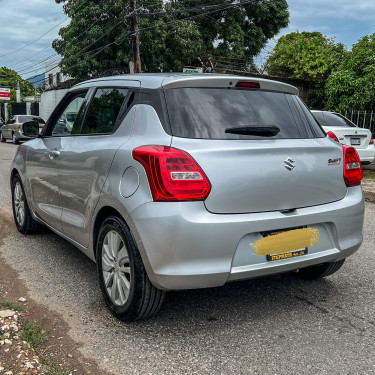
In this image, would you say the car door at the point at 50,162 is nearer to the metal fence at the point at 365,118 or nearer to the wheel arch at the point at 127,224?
the wheel arch at the point at 127,224

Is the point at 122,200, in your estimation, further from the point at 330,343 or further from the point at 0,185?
the point at 0,185

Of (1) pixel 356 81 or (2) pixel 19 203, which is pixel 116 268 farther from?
(1) pixel 356 81

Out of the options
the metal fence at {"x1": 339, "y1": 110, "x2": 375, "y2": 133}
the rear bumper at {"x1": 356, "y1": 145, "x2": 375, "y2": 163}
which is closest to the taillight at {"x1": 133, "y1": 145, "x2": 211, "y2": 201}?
the rear bumper at {"x1": 356, "y1": 145, "x2": 375, "y2": 163}

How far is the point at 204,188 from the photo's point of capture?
2.69 meters

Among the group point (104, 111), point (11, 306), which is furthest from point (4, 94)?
point (11, 306)

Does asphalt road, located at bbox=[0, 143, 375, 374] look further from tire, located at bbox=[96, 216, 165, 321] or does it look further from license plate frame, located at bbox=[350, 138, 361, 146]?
license plate frame, located at bbox=[350, 138, 361, 146]

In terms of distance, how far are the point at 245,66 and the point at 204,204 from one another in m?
30.0

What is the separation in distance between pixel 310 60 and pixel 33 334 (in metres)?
24.6

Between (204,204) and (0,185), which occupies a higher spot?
(204,204)

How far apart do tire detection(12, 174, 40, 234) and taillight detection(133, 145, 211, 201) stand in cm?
294

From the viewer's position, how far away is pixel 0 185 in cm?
964

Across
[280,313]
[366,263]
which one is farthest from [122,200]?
[366,263]

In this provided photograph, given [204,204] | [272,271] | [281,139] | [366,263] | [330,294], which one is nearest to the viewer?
A: [204,204]

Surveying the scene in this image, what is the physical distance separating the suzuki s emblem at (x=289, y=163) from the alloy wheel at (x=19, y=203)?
11.2 ft
